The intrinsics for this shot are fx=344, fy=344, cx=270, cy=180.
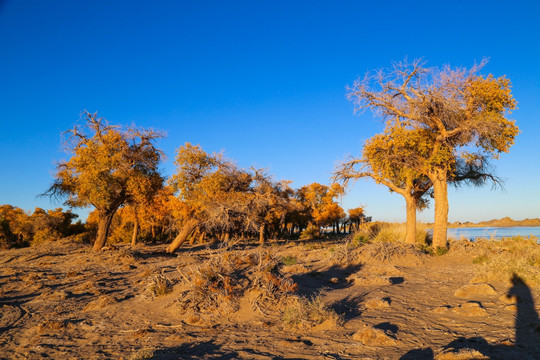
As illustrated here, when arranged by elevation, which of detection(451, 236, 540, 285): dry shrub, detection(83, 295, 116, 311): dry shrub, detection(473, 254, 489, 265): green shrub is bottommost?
detection(83, 295, 116, 311): dry shrub

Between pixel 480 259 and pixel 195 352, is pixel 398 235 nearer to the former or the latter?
pixel 480 259

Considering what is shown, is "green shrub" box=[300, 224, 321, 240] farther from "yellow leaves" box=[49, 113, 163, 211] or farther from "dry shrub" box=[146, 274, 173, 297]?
"dry shrub" box=[146, 274, 173, 297]

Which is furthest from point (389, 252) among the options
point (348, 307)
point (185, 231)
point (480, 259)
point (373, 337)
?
point (185, 231)

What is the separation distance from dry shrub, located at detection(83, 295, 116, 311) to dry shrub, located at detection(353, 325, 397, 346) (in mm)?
5840

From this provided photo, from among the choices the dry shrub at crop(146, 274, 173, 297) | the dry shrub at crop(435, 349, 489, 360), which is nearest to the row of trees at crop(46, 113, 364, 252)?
the dry shrub at crop(146, 274, 173, 297)

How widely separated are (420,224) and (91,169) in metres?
18.4

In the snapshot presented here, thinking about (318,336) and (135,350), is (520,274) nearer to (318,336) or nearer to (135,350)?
(318,336)

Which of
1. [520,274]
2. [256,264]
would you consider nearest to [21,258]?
[256,264]

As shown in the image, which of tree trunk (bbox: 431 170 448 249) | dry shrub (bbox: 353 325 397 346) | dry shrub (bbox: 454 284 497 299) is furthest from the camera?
tree trunk (bbox: 431 170 448 249)

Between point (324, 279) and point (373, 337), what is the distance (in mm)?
5542

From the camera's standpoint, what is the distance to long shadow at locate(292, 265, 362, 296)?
9117 millimetres

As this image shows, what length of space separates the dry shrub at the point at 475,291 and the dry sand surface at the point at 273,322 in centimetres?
2

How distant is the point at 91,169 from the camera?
17.4m

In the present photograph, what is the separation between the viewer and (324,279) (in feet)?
35.9
